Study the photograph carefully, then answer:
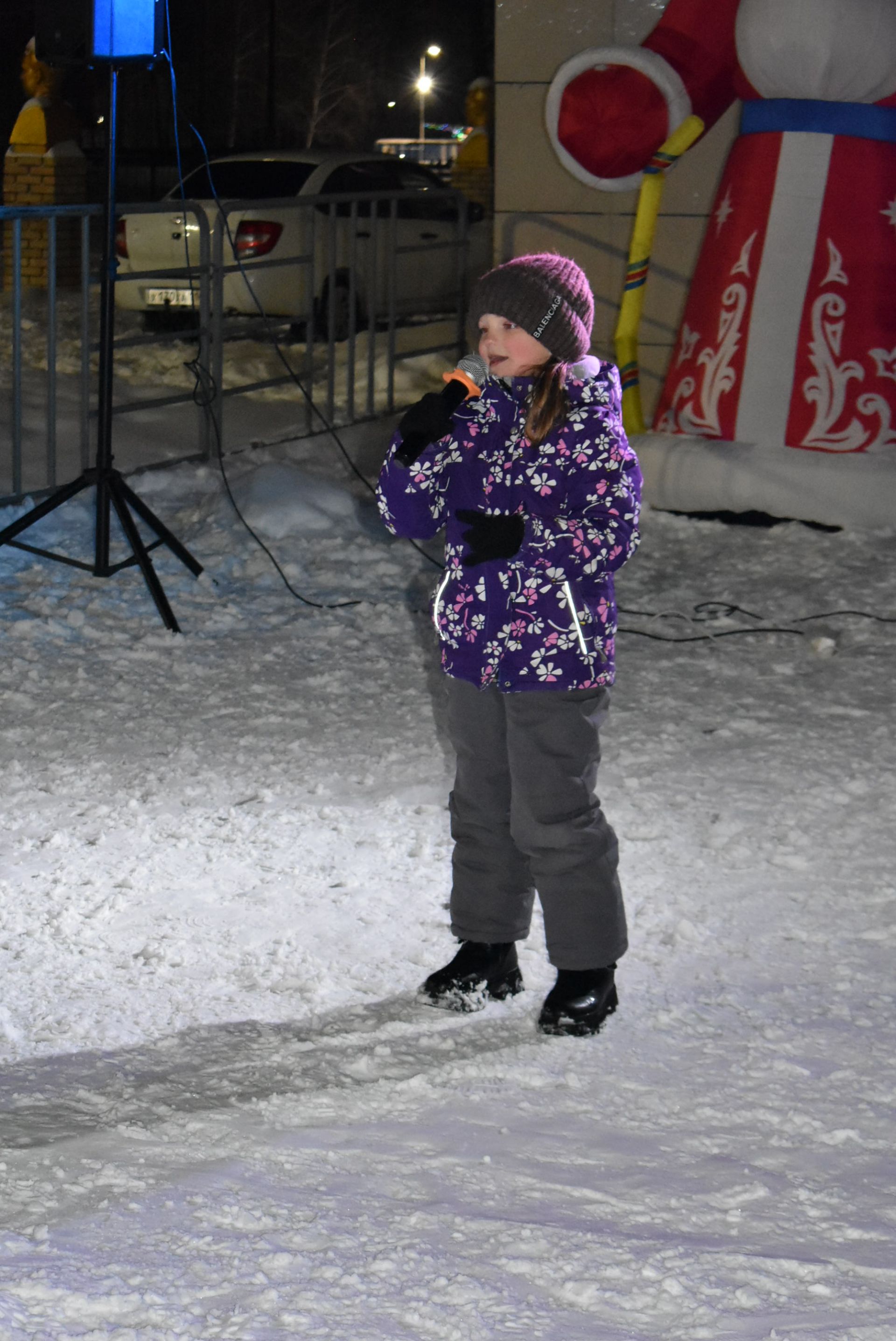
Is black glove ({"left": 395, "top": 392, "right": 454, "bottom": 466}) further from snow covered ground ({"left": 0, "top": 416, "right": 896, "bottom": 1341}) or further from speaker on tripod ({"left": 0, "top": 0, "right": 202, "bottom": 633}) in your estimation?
speaker on tripod ({"left": 0, "top": 0, "right": 202, "bottom": 633})

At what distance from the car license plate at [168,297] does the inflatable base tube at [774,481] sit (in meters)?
3.54

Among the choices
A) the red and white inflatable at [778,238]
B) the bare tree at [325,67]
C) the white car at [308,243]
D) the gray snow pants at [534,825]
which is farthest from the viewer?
the bare tree at [325,67]

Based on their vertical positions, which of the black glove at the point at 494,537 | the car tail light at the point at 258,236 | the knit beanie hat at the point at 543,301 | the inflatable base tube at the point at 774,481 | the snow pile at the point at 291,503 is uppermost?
the car tail light at the point at 258,236

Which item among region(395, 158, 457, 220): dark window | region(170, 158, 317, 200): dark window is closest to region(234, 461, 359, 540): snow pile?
region(395, 158, 457, 220): dark window

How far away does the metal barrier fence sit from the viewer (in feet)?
25.4

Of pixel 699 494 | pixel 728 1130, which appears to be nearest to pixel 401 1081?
pixel 728 1130

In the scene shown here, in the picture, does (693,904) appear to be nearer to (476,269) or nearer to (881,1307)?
(881,1307)

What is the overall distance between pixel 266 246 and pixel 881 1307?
10322mm

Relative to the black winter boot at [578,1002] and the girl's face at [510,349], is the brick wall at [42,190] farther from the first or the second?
the black winter boot at [578,1002]

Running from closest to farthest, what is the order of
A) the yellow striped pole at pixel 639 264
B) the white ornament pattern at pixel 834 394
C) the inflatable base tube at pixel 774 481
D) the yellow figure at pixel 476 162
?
the white ornament pattern at pixel 834 394
the inflatable base tube at pixel 774 481
the yellow striped pole at pixel 639 264
the yellow figure at pixel 476 162

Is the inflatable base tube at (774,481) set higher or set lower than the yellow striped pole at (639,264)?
lower

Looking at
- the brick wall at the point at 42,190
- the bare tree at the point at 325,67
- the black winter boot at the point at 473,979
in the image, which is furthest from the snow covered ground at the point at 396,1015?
the bare tree at the point at 325,67

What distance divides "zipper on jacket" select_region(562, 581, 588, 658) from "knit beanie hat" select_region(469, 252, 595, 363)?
1.39 ft

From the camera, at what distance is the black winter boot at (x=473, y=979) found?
320 centimetres
